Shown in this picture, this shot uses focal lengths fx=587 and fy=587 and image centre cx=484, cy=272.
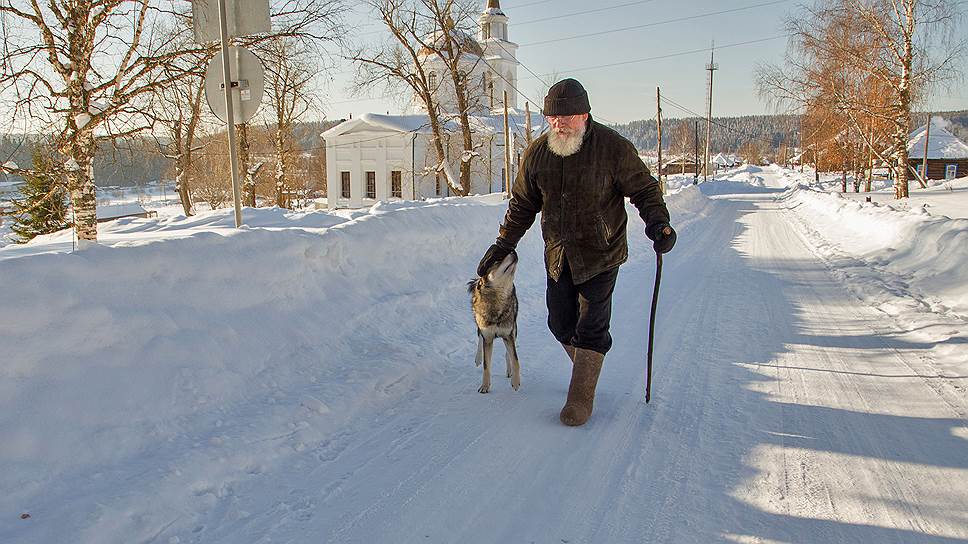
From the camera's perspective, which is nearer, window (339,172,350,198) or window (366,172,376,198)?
window (366,172,376,198)

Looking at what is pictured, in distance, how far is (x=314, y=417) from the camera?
399 cm

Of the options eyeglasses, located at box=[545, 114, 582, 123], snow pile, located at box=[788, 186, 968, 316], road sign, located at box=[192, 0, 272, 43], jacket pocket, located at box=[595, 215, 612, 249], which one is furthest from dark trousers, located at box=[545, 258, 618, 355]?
snow pile, located at box=[788, 186, 968, 316]

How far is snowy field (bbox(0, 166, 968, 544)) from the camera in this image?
2.87 m

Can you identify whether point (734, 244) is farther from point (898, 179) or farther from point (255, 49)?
point (898, 179)

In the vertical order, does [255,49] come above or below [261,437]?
above

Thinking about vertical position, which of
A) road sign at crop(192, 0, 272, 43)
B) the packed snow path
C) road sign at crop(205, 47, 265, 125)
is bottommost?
the packed snow path

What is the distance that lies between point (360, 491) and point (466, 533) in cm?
69

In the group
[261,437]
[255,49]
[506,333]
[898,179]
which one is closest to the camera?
[261,437]

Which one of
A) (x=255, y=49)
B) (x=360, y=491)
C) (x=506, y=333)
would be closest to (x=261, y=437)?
(x=360, y=491)

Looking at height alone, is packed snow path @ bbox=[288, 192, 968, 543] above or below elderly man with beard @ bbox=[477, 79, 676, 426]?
below

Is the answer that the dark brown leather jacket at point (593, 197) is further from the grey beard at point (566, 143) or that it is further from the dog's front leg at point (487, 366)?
the dog's front leg at point (487, 366)

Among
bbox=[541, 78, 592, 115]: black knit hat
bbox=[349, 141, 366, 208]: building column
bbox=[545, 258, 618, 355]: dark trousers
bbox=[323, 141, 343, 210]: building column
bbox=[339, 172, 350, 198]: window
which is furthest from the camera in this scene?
bbox=[339, 172, 350, 198]: window

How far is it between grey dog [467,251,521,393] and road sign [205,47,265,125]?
3311 millimetres

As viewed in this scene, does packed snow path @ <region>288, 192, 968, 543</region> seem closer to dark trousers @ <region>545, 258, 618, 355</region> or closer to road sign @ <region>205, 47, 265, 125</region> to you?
dark trousers @ <region>545, 258, 618, 355</region>
